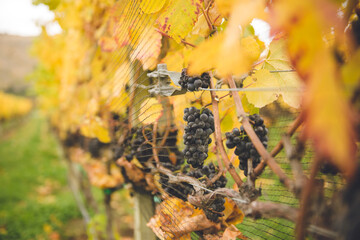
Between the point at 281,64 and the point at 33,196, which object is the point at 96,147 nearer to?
the point at 281,64

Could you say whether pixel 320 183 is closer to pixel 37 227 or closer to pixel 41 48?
pixel 37 227

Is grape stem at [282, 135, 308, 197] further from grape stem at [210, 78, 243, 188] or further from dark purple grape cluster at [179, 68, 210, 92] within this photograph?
dark purple grape cluster at [179, 68, 210, 92]

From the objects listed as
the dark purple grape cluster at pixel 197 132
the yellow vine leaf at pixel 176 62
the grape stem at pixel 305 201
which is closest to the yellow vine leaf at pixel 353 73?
the grape stem at pixel 305 201

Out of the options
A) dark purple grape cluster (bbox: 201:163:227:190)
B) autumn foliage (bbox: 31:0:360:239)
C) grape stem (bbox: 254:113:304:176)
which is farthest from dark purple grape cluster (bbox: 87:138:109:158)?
grape stem (bbox: 254:113:304:176)

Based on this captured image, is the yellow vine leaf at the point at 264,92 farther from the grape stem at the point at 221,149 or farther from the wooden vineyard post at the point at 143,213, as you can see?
the wooden vineyard post at the point at 143,213

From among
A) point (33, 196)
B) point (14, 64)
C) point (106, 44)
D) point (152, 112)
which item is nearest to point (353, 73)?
point (152, 112)
